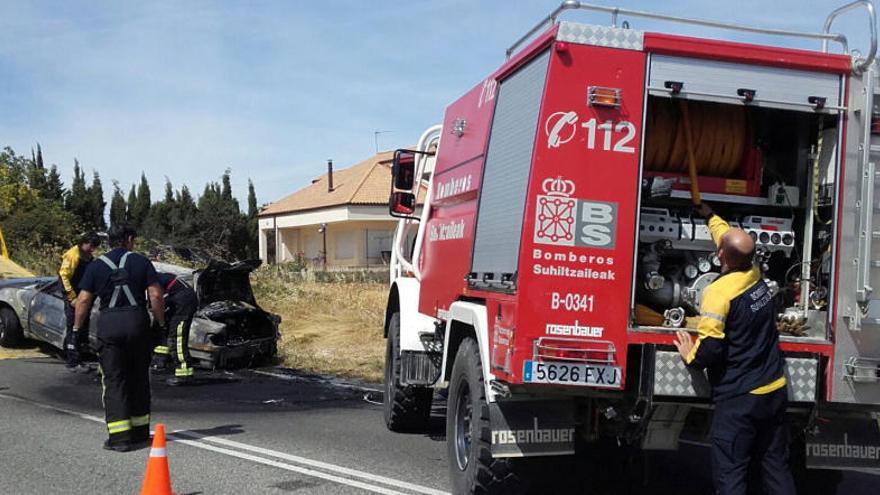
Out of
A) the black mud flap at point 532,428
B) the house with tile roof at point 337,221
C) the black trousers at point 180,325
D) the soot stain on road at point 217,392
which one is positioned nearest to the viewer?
the black mud flap at point 532,428

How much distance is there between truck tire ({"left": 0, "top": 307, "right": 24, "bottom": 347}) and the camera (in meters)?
13.2

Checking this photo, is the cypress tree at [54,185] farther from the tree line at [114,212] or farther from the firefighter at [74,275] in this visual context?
the firefighter at [74,275]

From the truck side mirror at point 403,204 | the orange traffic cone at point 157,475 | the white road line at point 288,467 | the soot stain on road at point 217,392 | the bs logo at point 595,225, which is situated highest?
the truck side mirror at point 403,204

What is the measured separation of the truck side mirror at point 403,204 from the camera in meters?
8.30

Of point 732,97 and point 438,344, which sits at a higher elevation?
point 732,97

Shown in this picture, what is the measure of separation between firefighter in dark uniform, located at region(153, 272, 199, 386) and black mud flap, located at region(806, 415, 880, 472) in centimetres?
804

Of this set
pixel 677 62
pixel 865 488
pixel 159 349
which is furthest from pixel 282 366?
pixel 677 62

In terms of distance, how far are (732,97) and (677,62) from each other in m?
0.38

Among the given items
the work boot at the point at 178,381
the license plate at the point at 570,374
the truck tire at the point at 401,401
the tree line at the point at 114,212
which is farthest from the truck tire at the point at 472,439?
the tree line at the point at 114,212

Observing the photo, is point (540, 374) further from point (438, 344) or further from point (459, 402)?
point (438, 344)

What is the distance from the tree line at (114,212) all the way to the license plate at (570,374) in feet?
88.0

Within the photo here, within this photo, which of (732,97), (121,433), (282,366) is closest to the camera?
(732,97)

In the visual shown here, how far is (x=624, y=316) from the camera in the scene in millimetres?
4793

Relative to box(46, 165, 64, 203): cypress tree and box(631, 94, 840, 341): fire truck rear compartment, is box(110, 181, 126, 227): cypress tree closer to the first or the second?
box(46, 165, 64, 203): cypress tree
